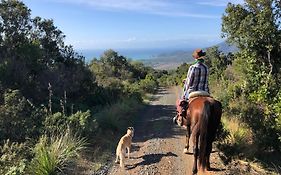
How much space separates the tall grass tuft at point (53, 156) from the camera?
8027mm

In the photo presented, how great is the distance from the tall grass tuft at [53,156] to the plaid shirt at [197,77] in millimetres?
3213

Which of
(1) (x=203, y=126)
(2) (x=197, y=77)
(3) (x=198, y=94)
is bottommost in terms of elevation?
(1) (x=203, y=126)

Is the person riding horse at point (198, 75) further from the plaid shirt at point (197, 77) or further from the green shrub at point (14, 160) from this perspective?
the green shrub at point (14, 160)

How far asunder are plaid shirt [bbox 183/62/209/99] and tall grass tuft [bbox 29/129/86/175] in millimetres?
3213

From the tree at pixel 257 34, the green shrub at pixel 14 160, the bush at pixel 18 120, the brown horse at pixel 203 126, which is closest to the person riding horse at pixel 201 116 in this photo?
the brown horse at pixel 203 126

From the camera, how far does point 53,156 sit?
841 cm

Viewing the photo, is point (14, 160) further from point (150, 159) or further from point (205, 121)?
point (205, 121)

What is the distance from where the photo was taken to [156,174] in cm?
895

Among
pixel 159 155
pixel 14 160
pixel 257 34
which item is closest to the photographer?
pixel 14 160

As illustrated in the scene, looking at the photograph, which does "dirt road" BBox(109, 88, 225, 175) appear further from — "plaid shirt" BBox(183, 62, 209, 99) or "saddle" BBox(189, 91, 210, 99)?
"plaid shirt" BBox(183, 62, 209, 99)

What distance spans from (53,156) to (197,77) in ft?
12.6

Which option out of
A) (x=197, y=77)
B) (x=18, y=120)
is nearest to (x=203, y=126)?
(x=197, y=77)

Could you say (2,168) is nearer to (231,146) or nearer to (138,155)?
(138,155)

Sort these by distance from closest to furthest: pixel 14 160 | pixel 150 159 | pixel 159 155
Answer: pixel 14 160
pixel 150 159
pixel 159 155
